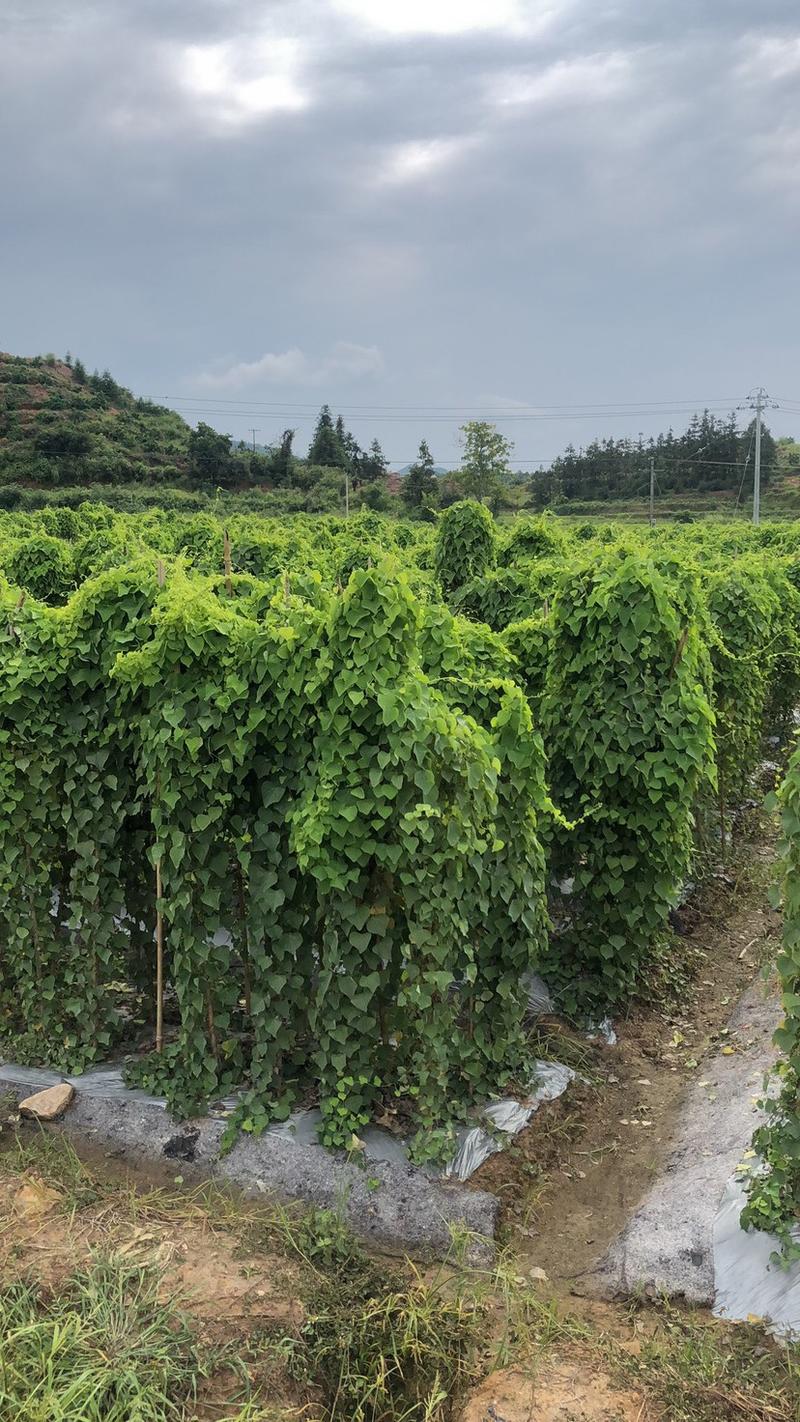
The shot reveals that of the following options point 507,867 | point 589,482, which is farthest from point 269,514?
point 507,867

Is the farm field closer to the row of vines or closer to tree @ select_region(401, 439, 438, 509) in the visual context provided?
the row of vines

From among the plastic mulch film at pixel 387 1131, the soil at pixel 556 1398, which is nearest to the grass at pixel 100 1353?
the soil at pixel 556 1398

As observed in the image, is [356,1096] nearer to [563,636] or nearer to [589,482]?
[563,636]

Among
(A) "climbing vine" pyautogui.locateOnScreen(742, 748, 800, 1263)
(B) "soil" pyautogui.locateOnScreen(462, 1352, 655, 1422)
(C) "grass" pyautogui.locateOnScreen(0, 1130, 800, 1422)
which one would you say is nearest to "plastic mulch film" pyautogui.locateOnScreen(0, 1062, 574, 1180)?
(C) "grass" pyautogui.locateOnScreen(0, 1130, 800, 1422)

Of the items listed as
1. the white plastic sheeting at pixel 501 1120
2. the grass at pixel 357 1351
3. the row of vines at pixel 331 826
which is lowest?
the grass at pixel 357 1351

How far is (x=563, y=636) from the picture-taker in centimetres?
559

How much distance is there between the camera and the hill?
5169 cm

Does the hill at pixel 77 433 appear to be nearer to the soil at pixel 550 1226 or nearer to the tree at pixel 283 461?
the tree at pixel 283 461

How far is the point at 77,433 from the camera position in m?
53.8

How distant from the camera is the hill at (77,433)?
51688 millimetres

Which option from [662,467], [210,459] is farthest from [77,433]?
[662,467]

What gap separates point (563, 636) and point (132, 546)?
717cm

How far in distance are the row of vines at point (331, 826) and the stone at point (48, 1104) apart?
27 cm

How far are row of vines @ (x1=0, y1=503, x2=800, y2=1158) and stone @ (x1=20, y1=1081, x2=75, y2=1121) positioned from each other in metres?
0.27
